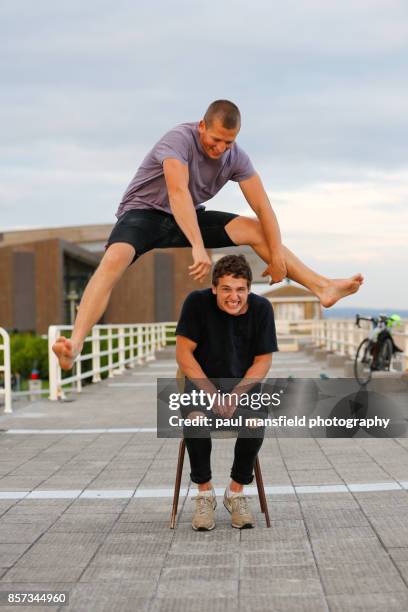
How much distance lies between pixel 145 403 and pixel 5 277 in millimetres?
38335

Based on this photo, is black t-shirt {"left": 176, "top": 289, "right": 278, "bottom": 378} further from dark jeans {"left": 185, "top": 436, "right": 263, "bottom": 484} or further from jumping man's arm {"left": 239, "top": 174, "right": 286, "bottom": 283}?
jumping man's arm {"left": 239, "top": 174, "right": 286, "bottom": 283}

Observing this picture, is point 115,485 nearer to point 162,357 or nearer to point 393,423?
point 393,423

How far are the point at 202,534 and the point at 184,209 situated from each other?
184 cm

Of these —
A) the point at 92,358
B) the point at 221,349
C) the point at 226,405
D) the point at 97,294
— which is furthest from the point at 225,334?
the point at 92,358

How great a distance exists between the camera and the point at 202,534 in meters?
4.36

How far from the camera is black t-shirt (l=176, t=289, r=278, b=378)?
4.36 m

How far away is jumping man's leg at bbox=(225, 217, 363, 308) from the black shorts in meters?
0.05

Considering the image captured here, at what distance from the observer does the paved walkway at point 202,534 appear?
3.38 meters

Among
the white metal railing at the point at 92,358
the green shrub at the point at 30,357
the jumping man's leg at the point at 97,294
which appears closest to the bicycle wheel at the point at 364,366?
the white metal railing at the point at 92,358

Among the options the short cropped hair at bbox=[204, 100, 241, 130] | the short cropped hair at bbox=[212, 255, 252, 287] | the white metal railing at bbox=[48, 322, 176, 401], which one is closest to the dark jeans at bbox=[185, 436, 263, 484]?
the short cropped hair at bbox=[212, 255, 252, 287]

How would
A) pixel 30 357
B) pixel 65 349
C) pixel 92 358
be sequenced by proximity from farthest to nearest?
pixel 30 357 < pixel 92 358 < pixel 65 349

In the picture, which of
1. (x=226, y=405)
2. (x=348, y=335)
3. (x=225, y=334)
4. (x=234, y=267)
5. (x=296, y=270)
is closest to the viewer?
(x=296, y=270)

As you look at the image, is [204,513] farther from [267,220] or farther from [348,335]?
[348,335]

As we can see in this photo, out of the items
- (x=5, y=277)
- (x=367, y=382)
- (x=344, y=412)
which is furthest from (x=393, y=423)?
(x=5, y=277)
